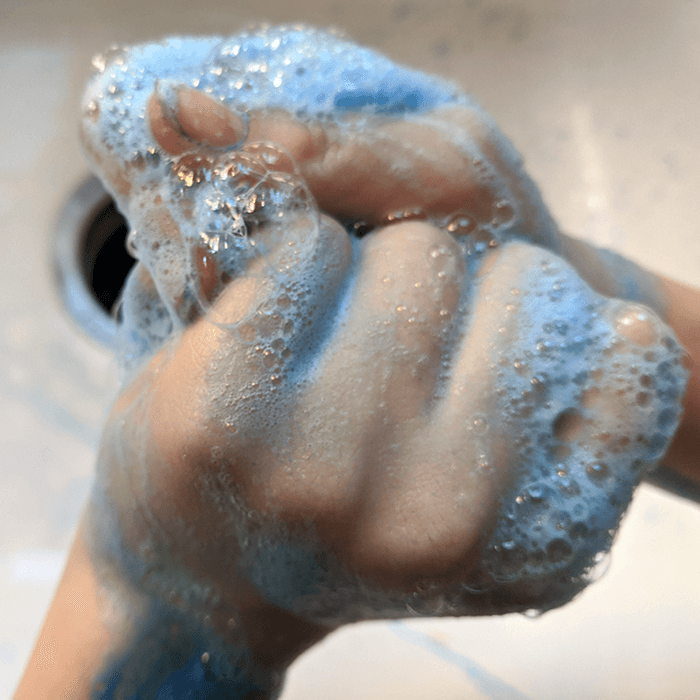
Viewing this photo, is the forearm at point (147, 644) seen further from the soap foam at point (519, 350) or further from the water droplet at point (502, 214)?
the water droplet at point (502, 214)

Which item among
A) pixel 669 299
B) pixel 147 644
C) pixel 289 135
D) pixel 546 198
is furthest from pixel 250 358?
pixel 546 198

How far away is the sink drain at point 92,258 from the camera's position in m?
0.98

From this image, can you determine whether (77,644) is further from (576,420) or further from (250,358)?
(576,420)

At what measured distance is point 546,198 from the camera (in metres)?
0.97

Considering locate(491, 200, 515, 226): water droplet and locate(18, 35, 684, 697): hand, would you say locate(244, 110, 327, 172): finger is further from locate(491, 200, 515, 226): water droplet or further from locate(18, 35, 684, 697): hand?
locate(491, 200, 515, 226): water droplet

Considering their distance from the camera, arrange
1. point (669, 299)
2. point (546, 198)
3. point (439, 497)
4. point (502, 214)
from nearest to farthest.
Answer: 1. point (439, 497)
2. point (502, 214)
3. point (669, 299)
4. point (546, 198)

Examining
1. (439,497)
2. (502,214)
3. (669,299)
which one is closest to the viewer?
(439,497)

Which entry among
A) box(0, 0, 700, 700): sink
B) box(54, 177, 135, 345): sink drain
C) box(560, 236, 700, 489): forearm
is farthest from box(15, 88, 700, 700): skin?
box(54, 177, 135, 345): sink drain

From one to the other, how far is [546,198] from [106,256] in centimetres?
64

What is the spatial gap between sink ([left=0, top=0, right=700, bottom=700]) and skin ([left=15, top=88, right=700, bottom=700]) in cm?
41

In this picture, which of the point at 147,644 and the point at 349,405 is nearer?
the point at 349,405

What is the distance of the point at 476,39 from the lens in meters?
1.00

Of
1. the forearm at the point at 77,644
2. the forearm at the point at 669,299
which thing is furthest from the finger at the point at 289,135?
the forearm at the point at 77,644

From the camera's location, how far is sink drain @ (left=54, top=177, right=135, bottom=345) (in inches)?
38.4
